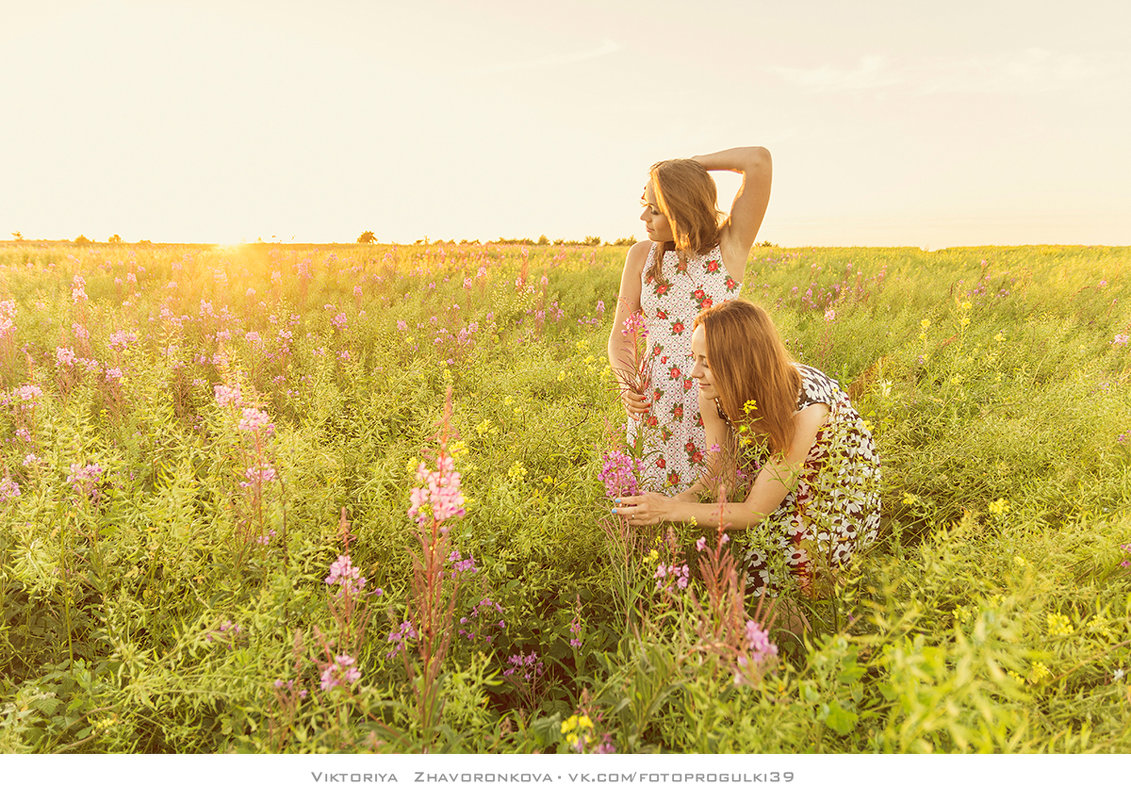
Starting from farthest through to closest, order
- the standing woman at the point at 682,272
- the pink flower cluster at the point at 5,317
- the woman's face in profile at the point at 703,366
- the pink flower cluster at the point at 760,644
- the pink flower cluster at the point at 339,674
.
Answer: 1. the pink flower cluster at the point at 5,317
2. the standing woman at the point at 682,272
3. the woman's face in profile at the point at 703,366
4. the pink flower cluster at the point at 339,674
5. the pink flower cluster at the point at 760,644

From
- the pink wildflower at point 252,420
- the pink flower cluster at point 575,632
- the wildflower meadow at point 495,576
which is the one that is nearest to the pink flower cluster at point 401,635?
the wildflower meadow at point 495,576

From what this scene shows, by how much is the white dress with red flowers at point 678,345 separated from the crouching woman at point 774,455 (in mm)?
604

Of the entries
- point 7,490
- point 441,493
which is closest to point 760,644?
point 441,493

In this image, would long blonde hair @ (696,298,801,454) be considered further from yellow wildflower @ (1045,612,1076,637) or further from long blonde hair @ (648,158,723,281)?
yellow wildflower @ (1045,612,1076,637)

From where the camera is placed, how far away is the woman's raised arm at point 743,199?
2635 mm

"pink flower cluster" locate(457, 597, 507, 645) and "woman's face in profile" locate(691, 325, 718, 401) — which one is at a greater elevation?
"woman's face in profile" locate(691, 325, 718, 401)

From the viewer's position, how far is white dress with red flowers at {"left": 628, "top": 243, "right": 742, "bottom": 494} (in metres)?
2.84

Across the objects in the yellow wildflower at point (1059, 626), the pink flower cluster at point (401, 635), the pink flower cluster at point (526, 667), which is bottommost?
the pink flower cluster at point (526, 667)

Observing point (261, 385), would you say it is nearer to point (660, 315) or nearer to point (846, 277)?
point (660, 315)

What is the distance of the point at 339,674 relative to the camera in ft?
3.72

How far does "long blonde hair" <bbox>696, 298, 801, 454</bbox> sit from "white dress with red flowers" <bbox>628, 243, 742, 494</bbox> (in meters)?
0.71

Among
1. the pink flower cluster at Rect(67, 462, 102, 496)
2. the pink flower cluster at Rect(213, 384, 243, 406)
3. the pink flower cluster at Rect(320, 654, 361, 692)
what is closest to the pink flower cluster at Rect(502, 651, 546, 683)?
the pink flower cluster at Rect(320, 654, 361, 692)

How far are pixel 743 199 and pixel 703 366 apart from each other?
3.59 feet

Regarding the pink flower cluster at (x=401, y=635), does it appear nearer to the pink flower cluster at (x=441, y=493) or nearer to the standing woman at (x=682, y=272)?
the pink flower cluster at (x=441, y=493)
